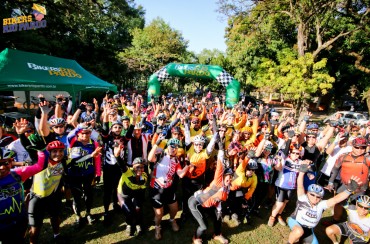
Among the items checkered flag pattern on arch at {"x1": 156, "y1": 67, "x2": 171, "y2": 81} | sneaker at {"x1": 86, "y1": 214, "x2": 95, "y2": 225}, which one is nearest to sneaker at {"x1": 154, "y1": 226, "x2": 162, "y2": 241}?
sneaker at {"x1": 86, "y1": 214, "x2": 95, "y2": 225}

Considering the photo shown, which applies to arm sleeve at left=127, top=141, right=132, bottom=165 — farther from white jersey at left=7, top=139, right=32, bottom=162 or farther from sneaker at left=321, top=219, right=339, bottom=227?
sneaker at left=321, top=219, right=339, bottom=227

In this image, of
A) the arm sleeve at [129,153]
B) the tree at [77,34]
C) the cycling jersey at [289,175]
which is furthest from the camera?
the tree at [77,34]

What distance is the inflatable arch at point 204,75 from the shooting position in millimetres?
15508

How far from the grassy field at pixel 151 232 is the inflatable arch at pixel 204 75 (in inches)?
438

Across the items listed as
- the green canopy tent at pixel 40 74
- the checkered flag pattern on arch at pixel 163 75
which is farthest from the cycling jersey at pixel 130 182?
the checkered flag pattern on arch at pixel 163 75

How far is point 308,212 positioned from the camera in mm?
3859

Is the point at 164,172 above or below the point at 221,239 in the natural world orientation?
above

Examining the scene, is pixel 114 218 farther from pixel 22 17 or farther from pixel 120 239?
pixel 22 17

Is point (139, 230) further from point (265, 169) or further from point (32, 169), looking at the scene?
point (265, 169)

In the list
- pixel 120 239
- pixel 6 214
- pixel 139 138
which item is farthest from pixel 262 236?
pixel 6 214

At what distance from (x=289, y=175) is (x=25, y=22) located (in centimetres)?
1839

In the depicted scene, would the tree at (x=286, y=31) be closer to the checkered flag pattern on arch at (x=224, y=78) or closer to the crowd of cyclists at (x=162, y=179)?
the checkered flag pattern on arch at (x=224, y=78)

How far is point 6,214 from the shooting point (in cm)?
278

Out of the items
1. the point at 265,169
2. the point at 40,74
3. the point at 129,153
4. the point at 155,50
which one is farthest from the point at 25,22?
the point at 265,169
